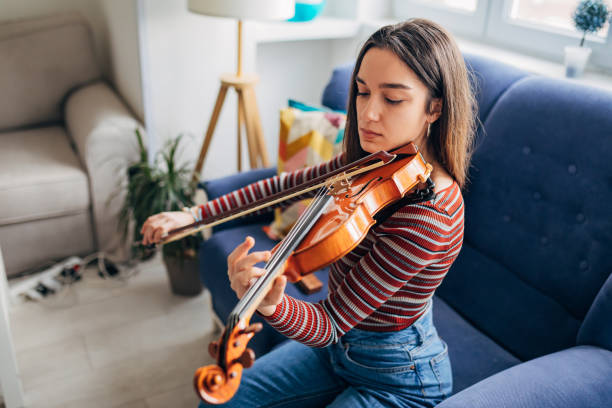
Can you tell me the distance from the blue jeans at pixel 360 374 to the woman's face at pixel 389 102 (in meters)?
0.38

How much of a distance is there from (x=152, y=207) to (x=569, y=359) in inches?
53.4

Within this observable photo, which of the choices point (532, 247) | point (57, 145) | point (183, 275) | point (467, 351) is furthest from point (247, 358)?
point (57, 145)

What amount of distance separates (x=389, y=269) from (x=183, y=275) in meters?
1.31

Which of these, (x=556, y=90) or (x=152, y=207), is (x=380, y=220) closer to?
(x=556, y=90)

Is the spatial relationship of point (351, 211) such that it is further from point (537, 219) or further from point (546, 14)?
point (546, 14)

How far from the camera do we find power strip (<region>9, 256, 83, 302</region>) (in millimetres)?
2027

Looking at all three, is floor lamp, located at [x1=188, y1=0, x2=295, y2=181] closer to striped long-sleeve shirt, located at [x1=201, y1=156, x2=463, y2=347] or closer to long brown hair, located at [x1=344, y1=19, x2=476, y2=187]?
long brown hair, located at [x1=344, y1=19, x2=476, y2=187]

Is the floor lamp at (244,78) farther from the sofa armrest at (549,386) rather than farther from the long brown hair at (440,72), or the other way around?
the sofa armrest at (549,386)

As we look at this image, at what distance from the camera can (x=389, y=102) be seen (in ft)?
3.13

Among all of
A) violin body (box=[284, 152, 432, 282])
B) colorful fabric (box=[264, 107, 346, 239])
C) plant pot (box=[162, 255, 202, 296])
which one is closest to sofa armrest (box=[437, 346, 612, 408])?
violin body (box=[284, 152, 432, 282])

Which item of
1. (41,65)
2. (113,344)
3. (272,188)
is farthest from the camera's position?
(41,65)

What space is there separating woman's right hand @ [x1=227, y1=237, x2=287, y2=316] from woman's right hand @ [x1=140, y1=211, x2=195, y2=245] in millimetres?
327

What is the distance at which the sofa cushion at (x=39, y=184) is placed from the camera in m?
2.01

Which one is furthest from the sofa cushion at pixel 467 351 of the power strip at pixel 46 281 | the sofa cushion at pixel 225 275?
the power strip at pixel 46 281
